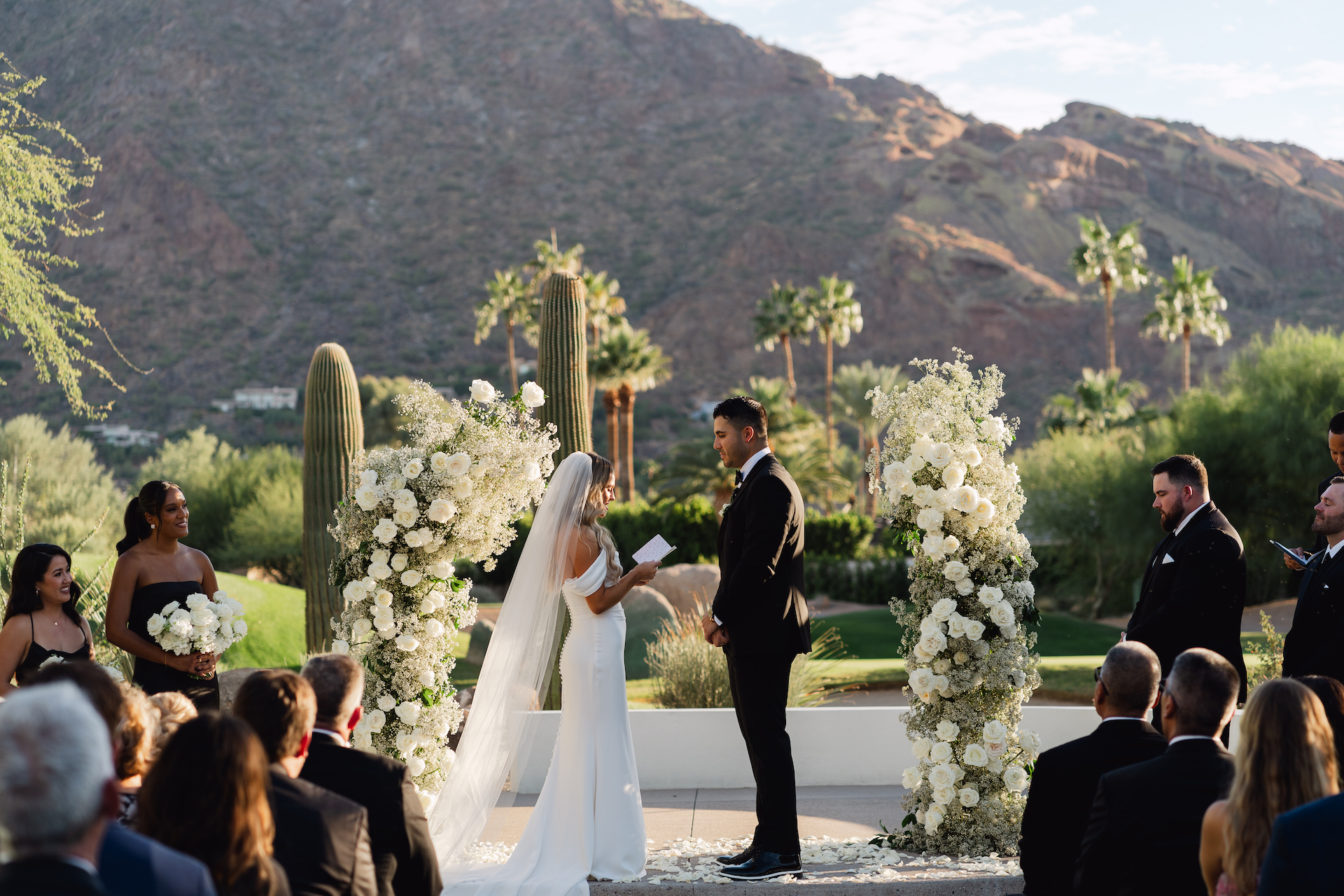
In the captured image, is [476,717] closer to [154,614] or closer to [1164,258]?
[154,614]

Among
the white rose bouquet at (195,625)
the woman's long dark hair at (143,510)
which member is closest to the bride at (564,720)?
the white rose bouquet at (195,625)

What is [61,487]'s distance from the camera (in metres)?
25.6

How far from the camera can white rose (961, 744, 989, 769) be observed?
5867 mm

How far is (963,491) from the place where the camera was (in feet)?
19.5

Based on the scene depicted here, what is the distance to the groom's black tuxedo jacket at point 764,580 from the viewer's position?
5.70 m

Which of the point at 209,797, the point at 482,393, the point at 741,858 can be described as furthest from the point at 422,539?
the point at 209,797

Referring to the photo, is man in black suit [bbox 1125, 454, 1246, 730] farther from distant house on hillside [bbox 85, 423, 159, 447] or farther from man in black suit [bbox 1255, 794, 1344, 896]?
distant house on hillside [bbox 85, 423, 159, 447]

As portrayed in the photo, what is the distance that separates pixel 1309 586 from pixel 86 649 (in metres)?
6.14

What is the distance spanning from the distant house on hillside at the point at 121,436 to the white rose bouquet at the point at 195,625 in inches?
2145

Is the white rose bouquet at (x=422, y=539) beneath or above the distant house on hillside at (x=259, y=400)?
beneath

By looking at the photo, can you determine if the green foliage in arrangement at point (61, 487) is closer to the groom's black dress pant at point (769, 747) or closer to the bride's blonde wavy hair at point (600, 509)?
the bride's blonde wavy hair at point (600, 509)

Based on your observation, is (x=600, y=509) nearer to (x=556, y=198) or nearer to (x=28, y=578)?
(x=28, y=578)

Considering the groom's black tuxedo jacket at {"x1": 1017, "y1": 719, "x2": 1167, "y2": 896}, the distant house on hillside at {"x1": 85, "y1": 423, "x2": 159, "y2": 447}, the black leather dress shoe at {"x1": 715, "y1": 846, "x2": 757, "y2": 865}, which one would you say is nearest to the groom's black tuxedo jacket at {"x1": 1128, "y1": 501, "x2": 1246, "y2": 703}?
the groom's black tuxedo jacket at {"x1": 1017, "y1": 719, "x2": 1167, "y2": 896}

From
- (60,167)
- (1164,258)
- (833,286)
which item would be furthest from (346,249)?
(60,167)
